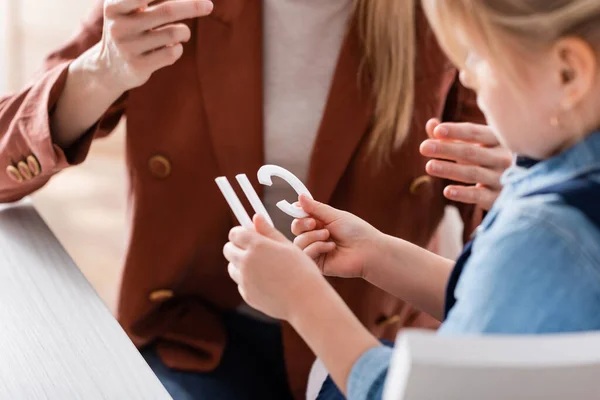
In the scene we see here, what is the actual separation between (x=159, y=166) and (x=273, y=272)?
1.45ft

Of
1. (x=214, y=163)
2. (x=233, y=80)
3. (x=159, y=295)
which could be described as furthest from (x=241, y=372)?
(x=233, y=80)

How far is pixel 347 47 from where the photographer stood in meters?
1.03

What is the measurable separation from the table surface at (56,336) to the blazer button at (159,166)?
0.17 meters

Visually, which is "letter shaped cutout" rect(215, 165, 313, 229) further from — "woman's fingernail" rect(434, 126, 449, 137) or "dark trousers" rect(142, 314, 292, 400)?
"dark trousers" rect(142, 314, 292, 400)

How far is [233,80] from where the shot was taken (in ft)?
3.36

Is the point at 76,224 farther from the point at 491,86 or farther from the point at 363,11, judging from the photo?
the point at 491,86

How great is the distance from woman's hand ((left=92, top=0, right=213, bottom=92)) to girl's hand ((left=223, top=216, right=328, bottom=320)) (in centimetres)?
29

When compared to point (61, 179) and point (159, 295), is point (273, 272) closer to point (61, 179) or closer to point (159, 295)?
point (159, 295)

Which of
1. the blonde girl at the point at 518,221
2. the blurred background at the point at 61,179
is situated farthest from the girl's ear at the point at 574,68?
the blurred background at the point at 61,179

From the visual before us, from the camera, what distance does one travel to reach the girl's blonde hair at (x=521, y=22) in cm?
56

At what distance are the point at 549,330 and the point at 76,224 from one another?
5.69 ft

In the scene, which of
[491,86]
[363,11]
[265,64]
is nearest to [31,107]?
[265,64]

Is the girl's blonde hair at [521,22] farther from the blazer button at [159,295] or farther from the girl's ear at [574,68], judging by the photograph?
the blazer button at [159,295]

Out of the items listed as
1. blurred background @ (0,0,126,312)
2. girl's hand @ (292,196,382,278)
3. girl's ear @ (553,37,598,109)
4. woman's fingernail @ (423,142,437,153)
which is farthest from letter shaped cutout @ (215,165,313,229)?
blurred background @ (0,0,126,312)
